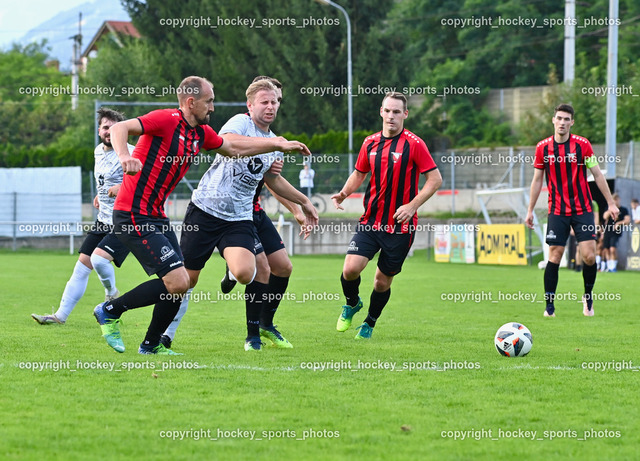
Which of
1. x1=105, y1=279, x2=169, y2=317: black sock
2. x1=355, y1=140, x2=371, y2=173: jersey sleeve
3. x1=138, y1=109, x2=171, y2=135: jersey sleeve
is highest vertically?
x1=138, y1=109, x2=171, y2=135: jersey sleeve

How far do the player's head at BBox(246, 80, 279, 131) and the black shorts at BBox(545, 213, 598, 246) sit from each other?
4723 mm

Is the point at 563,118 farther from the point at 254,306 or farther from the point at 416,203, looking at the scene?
the point at 254,306

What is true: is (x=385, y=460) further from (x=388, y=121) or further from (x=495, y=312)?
(x=495, y=312)

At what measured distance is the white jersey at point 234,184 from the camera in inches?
311

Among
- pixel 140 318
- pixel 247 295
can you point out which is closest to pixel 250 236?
pixel 247 295

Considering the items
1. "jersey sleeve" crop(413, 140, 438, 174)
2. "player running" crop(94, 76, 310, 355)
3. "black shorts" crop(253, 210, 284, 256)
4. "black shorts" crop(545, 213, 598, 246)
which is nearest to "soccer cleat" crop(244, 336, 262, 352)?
"black shorts" crop(253, 210, 284, 256)

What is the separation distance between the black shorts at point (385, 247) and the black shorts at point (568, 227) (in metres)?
3.04

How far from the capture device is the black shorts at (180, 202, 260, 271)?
7.87 meters

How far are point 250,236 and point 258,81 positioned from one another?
4.32 ft

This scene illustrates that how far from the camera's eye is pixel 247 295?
26.7 feet

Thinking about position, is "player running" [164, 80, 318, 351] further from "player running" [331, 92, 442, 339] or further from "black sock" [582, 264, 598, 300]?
"black sock" [582, 264, 598, 300]

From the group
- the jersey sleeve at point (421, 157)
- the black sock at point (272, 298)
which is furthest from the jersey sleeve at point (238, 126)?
the jersey sleeve at point (421, 157)

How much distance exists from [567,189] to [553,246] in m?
0.71

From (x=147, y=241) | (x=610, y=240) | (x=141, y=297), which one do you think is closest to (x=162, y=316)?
(x=141, y=297)
